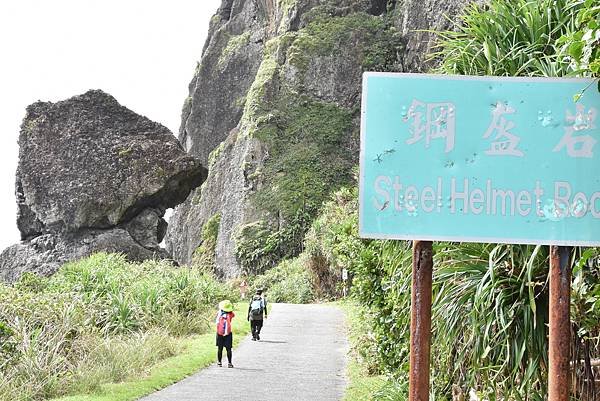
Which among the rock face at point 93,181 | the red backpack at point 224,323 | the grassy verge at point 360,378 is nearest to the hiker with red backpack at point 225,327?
the red backpack at point 224,323

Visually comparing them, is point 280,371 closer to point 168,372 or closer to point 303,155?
point 168,372

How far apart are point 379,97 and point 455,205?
585 mm

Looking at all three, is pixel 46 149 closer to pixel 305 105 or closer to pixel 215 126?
pixel 305 105

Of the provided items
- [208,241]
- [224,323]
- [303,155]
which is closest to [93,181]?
[303,155]

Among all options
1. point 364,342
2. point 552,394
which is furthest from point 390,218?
point 364,342

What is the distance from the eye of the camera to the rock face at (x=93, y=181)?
2717cm

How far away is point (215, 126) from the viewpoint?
172 feet

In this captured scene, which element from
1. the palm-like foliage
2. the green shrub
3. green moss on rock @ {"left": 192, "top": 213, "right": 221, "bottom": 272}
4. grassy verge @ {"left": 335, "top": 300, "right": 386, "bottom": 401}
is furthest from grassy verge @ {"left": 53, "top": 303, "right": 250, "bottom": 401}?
green moss on rock @ {"left": 192, "top": 213, "right": 221, "bottom": 272}

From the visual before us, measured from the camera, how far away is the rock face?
1070 inches

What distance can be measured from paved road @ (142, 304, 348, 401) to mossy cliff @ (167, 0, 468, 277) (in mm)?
16231

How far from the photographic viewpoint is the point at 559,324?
3082mm

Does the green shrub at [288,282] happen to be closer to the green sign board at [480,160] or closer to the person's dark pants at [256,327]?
the person's dark pants at [256,327]

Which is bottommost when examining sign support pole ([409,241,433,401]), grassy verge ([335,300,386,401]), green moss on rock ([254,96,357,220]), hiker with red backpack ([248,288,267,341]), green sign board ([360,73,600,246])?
grassy verge ([335,300,386,401])

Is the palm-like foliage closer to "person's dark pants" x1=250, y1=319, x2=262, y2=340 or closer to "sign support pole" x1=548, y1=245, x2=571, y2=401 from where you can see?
"sign support pole" x1=548, y1=245, x2=571, y2=401
